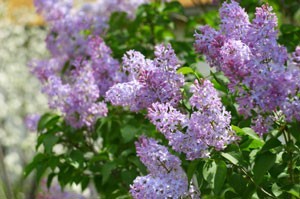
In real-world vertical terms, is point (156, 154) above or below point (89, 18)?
below

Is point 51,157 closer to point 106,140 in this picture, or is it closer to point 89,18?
point 106,140

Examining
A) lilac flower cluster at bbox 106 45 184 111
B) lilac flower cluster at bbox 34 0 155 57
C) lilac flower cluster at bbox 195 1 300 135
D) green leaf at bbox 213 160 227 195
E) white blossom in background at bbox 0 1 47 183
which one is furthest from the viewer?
white blossom in background at bbox 0 1 47 183

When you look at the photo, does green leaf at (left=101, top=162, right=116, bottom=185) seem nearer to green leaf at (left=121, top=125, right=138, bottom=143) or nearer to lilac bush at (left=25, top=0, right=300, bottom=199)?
lilac bush at (left=25, top=0, right=300, bottom=199)

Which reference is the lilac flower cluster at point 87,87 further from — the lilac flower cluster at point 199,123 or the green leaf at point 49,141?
the lilac flower cluster at point 199,123

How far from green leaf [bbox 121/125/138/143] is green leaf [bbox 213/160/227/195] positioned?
1.01m

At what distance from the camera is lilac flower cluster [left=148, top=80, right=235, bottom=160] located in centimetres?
249

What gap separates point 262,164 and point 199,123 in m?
0.27

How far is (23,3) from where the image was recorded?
1346cm

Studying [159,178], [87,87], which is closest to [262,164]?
[159,178]

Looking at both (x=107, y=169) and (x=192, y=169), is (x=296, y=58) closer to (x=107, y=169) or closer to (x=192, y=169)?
(x=192, y=169)

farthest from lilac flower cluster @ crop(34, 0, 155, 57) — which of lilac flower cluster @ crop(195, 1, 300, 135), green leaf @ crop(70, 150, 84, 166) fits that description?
lilac flower cluster @ crop(195, 1, 300, 135)

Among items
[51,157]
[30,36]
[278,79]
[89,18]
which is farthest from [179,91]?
[30,36]

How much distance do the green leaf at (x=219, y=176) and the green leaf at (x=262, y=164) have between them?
0.15 m

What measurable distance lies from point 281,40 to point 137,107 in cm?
147
